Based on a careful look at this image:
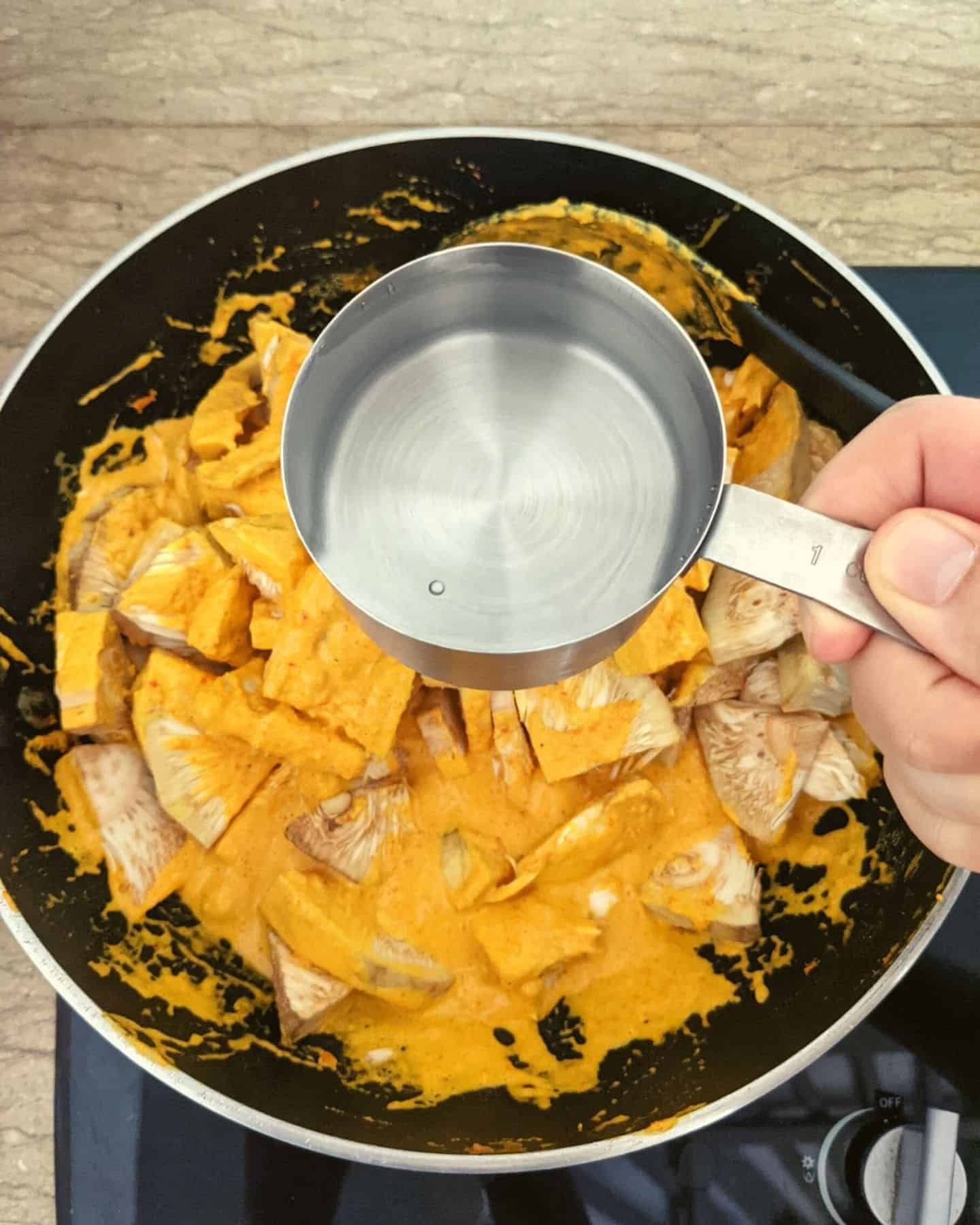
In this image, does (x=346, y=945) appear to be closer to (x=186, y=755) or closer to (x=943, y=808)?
(x=186, y=755)

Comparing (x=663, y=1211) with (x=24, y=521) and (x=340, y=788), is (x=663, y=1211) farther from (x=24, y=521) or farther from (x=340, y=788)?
(x=24, y=521)

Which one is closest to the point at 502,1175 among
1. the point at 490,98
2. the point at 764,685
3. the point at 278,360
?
the point at 764,685

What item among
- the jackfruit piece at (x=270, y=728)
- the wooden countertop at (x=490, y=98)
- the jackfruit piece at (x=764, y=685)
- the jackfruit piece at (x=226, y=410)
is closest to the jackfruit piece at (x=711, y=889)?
the jackfruit piece at (x=764, y=685)

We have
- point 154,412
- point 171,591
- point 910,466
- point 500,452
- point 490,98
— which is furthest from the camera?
point 490,98

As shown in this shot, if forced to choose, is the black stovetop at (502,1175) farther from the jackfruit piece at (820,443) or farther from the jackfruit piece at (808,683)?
the jackfruit piece at (820,443)

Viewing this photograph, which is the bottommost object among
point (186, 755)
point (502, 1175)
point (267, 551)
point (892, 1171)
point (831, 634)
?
point (502, 1175)

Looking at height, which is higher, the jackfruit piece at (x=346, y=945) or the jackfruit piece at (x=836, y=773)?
the jackfruit piece at (x=836, y=773)
